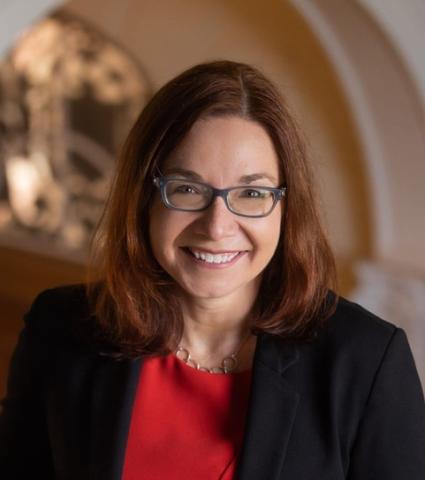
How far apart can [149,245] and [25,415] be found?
1.47ft

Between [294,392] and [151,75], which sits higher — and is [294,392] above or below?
below

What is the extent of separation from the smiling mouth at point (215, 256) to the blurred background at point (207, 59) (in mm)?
1099

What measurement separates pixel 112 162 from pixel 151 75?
2.64ft

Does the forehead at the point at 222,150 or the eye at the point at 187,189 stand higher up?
the forehead at the point at 222,150

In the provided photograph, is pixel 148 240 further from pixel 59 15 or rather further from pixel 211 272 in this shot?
pixel 59 15

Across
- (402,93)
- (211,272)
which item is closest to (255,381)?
(211,272)

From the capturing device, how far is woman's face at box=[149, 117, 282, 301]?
1535mm

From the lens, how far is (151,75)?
5.14 m

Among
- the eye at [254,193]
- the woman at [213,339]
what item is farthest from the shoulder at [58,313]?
the eye at [254,193]

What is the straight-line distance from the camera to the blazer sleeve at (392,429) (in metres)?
1.58

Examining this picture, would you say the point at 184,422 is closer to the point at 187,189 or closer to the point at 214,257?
the point at 214,257

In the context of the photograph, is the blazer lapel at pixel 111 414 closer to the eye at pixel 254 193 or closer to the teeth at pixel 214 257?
the teeth at pixel 214 257

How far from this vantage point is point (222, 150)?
1532 millimetres

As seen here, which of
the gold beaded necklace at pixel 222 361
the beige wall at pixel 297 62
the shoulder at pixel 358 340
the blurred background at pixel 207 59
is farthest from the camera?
the beige wall at pixel 297 62
